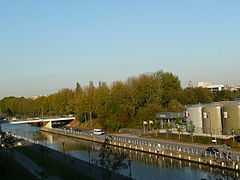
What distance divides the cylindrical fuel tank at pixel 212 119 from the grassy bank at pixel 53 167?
27.6 m

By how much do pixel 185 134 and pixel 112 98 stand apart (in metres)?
35.9

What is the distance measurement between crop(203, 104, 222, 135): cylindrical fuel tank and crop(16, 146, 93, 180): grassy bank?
27.6m

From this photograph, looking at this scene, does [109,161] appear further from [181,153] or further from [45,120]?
[45,120]

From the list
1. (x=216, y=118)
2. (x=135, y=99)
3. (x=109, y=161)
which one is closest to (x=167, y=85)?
(x=135, y=99)

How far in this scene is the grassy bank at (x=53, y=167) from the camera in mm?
36250

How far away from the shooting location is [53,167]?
Result: 4244cm

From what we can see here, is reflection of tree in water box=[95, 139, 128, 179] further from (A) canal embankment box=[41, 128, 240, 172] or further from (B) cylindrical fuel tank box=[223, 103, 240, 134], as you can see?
(B) cylindrical fuel tank box=[223, 103, 240, 134]

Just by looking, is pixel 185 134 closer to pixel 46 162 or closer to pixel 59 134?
pixel 46 162

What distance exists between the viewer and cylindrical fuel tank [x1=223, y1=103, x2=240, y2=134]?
55969 mm

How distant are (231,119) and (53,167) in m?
29.4

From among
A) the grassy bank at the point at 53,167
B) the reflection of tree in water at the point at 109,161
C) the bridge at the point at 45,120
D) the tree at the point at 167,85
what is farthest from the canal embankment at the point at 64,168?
the bridge at the point at 45,120

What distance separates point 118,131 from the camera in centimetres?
8531

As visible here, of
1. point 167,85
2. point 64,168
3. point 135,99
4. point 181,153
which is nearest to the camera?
point 64,168

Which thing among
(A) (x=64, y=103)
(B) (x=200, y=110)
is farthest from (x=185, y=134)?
(A) (x=64, y=103)
